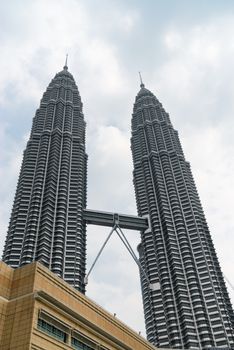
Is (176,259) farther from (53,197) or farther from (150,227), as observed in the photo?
(53,197)

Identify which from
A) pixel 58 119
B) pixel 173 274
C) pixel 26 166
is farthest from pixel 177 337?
pixel 58 119

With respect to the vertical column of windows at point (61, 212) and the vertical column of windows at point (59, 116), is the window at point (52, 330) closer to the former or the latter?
the vertical column of windows at point (61, 212)

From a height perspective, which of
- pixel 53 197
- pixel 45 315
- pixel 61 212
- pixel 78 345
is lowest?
pixel 78 345

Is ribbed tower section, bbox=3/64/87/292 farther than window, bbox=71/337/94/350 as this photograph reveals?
Yes

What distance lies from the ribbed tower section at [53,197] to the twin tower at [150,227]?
0.29 metres

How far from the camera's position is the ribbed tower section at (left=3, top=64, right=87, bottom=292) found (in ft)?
357

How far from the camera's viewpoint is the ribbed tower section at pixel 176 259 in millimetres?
110750

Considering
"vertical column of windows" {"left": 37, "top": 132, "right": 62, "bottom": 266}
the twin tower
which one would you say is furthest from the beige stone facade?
"vertical column of windows" {"left": 37, "top": 132, "right": 62, "bottom": 266}

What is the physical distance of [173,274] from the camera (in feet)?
395

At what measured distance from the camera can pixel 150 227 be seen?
127062mm

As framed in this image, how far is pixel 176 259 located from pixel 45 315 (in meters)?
91.4

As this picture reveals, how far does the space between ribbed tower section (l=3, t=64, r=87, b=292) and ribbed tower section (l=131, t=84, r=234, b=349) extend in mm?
23650

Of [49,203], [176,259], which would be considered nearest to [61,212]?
[49,203]

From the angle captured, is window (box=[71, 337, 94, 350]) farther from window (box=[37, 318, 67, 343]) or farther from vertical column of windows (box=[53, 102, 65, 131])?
vertical column of windows (box=[53, 102, 65, 131])
